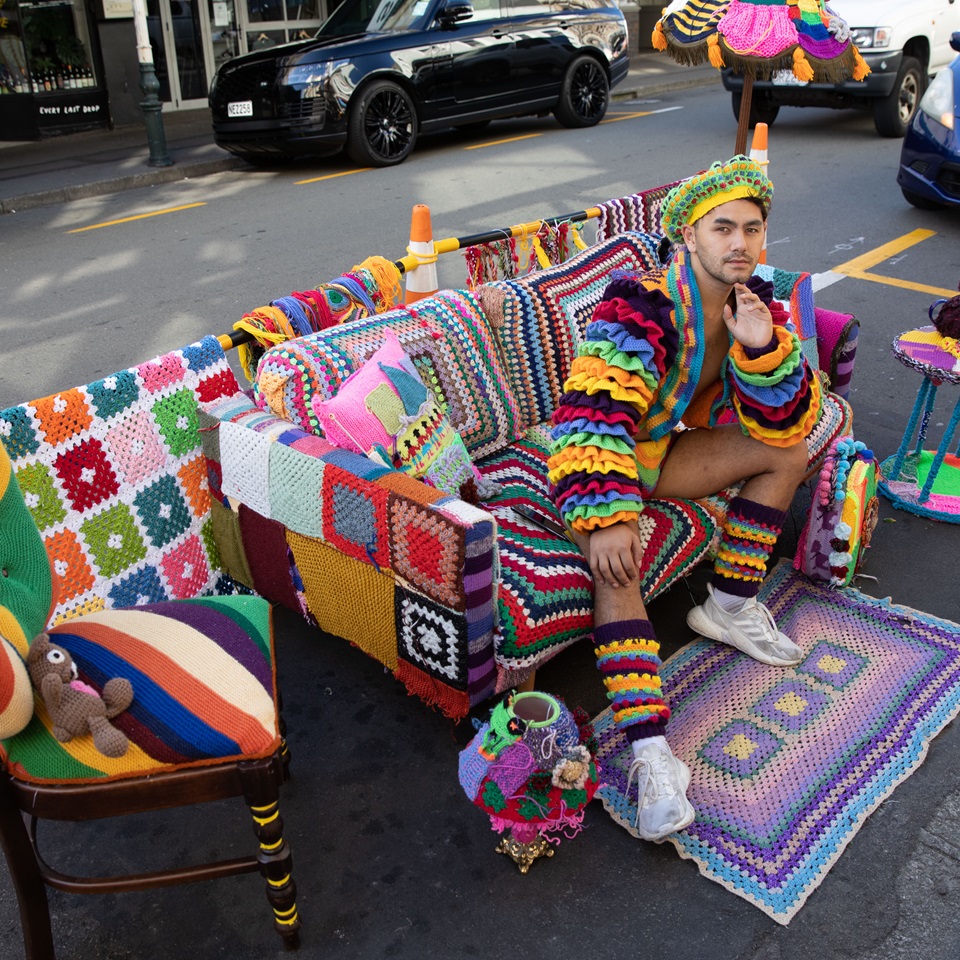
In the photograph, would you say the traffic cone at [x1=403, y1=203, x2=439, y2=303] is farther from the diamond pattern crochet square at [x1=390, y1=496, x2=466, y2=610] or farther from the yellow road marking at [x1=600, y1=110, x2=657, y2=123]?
the yellow road marking at [x1=600, y1=110, x2=657, y2=123]

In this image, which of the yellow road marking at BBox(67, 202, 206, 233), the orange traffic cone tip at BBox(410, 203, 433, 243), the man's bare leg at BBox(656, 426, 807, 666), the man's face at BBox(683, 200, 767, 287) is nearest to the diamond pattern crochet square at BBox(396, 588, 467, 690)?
the man's bare leg at BBox(656, 426, 807, 666)

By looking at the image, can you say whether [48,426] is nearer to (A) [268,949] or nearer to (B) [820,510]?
(A) [268,949]

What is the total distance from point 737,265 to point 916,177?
548 centimetres

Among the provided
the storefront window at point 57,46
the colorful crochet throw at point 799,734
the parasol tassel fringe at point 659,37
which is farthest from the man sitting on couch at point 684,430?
the storefront window at point 57,46

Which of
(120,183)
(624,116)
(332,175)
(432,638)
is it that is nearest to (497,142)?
(332,175)

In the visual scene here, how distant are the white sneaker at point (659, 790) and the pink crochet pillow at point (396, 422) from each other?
928mm

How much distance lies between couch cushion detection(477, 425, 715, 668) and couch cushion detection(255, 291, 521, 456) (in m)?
0.16

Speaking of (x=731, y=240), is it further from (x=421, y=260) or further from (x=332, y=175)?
(x=332, y=175)

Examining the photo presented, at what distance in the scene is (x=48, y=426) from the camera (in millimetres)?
2623

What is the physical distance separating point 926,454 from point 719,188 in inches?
81.4

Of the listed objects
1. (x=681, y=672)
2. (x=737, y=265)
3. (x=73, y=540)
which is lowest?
(x=681, y=672)

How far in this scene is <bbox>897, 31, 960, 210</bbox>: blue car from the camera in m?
7.00

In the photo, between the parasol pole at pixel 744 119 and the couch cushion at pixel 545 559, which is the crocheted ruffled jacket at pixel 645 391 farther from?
the parasol pole at pixel 744 119

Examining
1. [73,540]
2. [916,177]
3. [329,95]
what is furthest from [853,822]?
[329,95]
